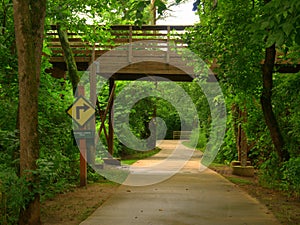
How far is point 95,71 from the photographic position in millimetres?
17172

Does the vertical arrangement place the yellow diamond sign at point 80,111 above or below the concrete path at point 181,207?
above

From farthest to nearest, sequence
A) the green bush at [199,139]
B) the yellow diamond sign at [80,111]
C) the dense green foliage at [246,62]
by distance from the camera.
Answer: the green bush at [199,139] < the yellow diamond sign at [80,111] < the dense green foliage at [246,62]

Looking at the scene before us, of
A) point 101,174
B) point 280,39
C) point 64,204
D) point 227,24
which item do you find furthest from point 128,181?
point 280,39

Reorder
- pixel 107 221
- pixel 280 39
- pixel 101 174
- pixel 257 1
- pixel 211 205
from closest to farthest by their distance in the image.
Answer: pixel 280 39 → pixel 107 221 → pixel 211 205 → pixel 257 1 → pixel 101 174

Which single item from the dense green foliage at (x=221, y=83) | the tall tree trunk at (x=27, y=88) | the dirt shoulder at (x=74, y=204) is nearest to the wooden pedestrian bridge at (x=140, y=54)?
the dense green foliage at (x=221, y=83)

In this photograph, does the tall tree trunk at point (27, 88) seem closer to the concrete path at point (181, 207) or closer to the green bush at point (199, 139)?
the concrete path at point (181, 207)

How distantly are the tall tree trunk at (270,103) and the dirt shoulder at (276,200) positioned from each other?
1145 mm

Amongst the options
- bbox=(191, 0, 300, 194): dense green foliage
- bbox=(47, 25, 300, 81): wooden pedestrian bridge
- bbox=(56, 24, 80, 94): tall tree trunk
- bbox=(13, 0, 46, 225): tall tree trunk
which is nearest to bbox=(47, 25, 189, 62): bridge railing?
bbox=(47, 25, 300, 81): wooden pedestrian bridge

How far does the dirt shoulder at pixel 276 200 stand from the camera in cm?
→ 945

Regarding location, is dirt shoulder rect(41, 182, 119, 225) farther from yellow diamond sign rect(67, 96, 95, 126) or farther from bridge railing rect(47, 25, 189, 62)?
bridge railing rect(47, 25, 189, 62)

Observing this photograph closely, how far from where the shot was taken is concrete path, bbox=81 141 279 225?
8.94 m

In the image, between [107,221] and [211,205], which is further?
[211,205]

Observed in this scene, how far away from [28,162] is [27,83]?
1322 mm

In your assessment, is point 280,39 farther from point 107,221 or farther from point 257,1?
point 257,1
